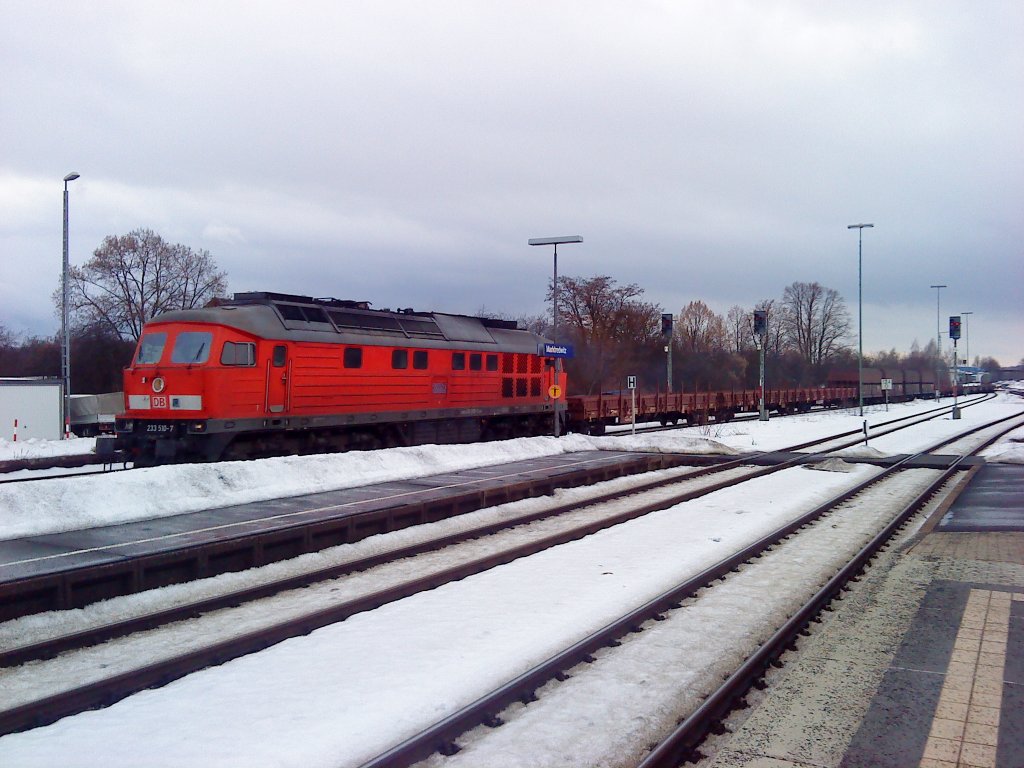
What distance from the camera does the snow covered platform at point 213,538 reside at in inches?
315

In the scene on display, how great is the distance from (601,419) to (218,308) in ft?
65.8

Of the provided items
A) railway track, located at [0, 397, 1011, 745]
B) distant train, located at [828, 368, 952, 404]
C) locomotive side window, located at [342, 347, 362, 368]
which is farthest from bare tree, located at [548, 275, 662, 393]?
railway track, located at [0, 397, 1011, 745]

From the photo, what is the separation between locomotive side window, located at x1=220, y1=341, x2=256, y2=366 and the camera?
15.9 meters

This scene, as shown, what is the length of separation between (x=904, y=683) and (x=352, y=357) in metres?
14.2

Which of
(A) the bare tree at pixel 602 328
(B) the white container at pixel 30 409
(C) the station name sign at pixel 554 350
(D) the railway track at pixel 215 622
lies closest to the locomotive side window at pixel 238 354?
(D) the railway track at pixel 215 622

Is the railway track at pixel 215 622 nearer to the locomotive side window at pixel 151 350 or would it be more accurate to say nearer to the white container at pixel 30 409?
the locomotive side window at pixel 151 350

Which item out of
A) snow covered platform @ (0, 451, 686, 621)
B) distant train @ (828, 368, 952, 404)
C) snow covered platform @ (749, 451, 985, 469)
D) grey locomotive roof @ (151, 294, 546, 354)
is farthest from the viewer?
distant train @ (828, 368, 952, 404)

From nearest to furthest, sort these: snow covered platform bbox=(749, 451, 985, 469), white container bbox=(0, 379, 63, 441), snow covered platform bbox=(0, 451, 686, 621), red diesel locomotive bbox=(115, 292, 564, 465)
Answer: snow covered platform bbox=(0, 451, 686, 621) → red diesel locomotive bbox=(115, 292, 564, 465) → snow covered platform bbox=(749, 451, 985, 469) → white container bbox=(0, 379, 63, 441)

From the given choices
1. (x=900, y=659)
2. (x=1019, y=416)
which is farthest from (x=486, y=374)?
(x=1019, y=416)

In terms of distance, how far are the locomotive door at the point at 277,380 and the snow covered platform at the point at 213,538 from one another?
3.20m

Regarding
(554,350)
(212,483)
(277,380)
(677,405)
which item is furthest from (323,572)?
(677,405)

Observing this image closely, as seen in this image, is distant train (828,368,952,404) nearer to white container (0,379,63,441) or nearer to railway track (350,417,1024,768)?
white container (0,379,63,441)

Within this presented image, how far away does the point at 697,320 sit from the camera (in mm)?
86875

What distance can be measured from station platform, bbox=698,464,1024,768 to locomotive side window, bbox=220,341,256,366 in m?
11.6
